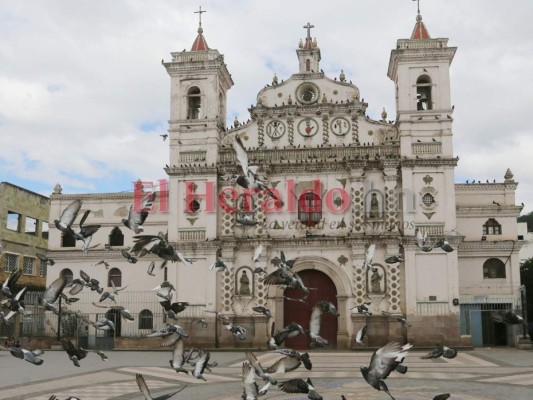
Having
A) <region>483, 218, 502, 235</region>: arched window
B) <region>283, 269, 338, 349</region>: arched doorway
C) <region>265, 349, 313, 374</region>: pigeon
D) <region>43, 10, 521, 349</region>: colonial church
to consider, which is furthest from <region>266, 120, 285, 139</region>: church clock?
<region>265, 349, 313, 374</region>: pigeon

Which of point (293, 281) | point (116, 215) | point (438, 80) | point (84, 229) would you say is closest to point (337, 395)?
point (293, 281)

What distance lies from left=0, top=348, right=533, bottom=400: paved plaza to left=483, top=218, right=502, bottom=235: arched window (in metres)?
8.82

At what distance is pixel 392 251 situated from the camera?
3191 centimetres

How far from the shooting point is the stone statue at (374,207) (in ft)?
107

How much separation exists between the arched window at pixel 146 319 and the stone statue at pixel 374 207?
12671mm

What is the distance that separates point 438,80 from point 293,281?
24.2m

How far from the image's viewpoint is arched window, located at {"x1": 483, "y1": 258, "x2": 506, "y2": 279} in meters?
35.0

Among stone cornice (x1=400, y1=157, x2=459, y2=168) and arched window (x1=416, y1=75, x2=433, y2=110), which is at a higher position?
arched window (x1=416, y1=75, x2=433, y2=110)

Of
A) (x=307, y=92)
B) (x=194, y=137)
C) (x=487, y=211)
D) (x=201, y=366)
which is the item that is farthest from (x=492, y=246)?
(x=201, y=366)

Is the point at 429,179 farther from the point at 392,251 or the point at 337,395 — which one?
the point at 337,395

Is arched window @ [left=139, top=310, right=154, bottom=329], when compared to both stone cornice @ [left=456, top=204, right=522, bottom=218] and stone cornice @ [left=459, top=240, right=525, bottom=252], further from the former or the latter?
stone cornice @ [left=456, top=204, right=522, bottom=218]

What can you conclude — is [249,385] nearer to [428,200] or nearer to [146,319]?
[428,200]

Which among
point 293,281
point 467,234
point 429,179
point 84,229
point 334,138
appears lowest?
point 293,281

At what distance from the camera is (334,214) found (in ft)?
108
